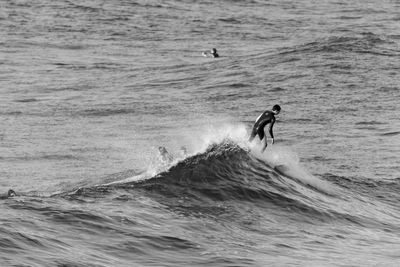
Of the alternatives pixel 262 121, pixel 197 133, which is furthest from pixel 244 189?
pixel 197 133

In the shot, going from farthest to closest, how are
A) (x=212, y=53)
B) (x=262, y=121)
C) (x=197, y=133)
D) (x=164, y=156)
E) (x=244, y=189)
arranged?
(x=212, y=53)
(x=197, y=133)
(x=262, y=121)
(x=164, y=156)
(x=244, y=189)

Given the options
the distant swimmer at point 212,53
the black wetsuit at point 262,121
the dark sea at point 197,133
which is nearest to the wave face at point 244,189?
the dark sea at point 197,133

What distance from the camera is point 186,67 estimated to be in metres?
45.5

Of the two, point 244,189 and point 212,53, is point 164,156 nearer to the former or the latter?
point 244,189

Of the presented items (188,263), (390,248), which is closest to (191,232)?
(188,263)

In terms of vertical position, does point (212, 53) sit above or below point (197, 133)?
above

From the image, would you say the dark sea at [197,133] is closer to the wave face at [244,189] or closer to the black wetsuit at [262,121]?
the wave face at [244,189]

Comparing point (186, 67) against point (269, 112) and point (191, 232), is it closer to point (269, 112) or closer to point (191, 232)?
point (269, 112)

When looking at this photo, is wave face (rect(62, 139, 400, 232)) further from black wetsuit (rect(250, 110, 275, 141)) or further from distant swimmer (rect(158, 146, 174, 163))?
black wetsuit (rect(250, 110, 275, 141))

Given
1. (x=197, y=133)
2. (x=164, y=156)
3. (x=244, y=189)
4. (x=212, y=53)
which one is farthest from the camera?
(x=212, y=53)

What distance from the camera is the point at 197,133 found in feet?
102

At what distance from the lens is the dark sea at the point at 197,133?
17578 millimetres

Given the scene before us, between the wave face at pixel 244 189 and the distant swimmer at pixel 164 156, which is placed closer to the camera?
the wave face at pixel 244 189

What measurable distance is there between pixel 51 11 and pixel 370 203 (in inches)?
1546
